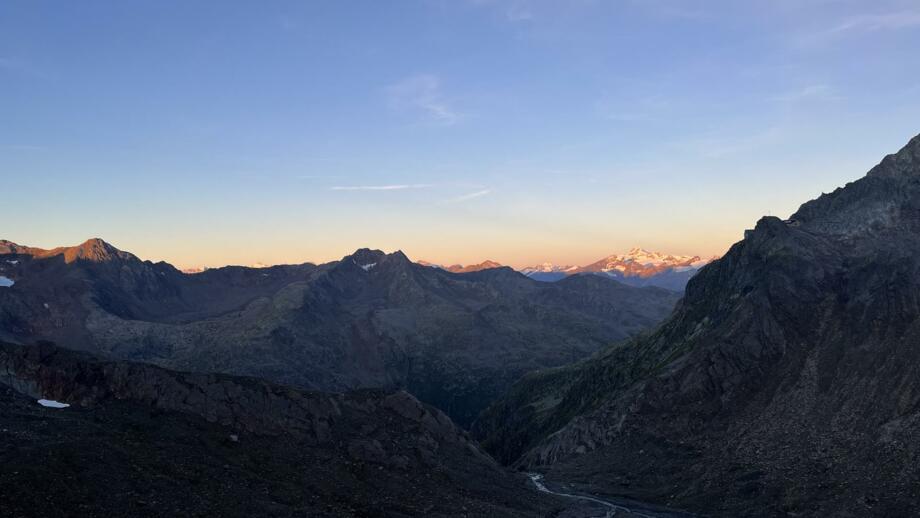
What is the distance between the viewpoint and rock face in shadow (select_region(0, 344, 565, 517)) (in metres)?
75.2

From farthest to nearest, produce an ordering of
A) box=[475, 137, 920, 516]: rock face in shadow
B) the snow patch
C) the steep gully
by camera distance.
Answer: the steep gully
box=[475, 137, 920, 516]: rock face in shadow
the snow patch

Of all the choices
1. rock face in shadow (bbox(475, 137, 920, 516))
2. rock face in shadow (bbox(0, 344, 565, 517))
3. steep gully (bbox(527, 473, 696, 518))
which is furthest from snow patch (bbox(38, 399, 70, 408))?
rock face in shadow (bbox(475, 137, 920, 516))

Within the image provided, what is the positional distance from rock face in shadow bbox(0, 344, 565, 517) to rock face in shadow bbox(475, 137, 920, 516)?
1423 inches

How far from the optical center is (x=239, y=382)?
112688 mm

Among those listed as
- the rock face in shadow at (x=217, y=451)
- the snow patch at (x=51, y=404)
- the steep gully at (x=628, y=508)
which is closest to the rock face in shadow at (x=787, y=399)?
the steep gully at (x=628, y=508)

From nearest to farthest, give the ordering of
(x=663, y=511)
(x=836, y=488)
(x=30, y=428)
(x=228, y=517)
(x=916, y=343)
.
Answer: (x=228, y=517) < (x=30, y=428) < (x=836, y=488) < (x=663, y=511) < (x=916, y=343)

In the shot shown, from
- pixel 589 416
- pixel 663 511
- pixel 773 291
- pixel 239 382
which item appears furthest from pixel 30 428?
pixel 773 291

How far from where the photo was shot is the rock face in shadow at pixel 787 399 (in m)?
121

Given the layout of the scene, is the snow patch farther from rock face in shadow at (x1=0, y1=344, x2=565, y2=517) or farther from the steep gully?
the steep gully

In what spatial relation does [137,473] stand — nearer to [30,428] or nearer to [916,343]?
[30,428]

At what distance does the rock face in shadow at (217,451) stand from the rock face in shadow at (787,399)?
119ft

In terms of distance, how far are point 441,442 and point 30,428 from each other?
68.4m

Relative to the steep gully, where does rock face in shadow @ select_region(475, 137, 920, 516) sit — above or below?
above

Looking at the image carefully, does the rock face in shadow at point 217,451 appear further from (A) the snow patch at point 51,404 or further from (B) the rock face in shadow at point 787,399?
(B) the rock face in shadow at point 787,399
